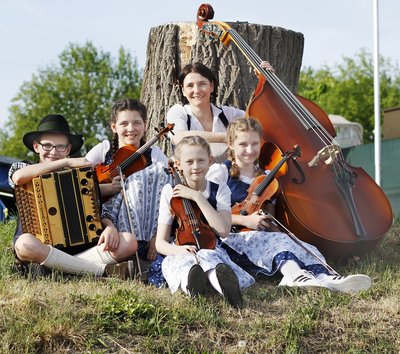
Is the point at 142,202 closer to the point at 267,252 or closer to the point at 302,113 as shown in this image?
the point at 267,252

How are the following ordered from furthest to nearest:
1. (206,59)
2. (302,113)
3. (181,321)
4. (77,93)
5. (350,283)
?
(77,93), (206,59), (302,113), (350,283), (181,321)

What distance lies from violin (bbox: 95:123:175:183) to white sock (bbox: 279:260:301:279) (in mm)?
1202

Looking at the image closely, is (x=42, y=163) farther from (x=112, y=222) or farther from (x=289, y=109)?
(x=289, y=109)

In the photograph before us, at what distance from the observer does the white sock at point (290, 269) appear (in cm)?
486

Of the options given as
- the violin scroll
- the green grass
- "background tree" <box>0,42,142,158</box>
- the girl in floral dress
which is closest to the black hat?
the girl in floral dress

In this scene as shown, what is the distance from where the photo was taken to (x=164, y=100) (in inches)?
277

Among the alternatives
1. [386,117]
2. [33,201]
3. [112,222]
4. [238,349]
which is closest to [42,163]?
[33,201]

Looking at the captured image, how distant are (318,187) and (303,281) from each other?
807mm

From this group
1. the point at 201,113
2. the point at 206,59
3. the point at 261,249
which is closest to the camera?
the point at 261,249

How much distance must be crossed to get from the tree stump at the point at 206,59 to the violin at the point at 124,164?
141 cm

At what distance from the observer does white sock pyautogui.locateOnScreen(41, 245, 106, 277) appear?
4.86m

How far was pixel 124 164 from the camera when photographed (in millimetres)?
5410

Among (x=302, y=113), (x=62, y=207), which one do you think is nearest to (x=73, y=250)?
(x=62, y=207)

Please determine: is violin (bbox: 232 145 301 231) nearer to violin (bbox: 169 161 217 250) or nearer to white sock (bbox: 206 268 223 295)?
violin (bbox: 169 161 217 250)
